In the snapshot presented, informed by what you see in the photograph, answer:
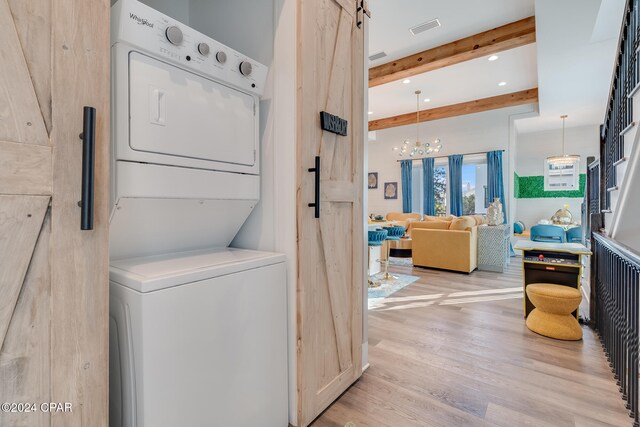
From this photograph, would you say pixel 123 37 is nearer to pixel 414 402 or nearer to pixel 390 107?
pixel 414 402

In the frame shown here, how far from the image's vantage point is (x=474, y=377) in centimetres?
199

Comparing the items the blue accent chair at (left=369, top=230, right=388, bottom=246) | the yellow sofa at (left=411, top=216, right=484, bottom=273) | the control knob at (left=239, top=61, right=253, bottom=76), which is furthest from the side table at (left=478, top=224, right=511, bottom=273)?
the control knob at (left=239, top=61, right=253, bottom=76)

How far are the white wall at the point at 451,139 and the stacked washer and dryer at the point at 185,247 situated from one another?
7207 millimetres

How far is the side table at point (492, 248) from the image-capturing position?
5027mm

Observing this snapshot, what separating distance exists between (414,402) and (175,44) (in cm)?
212

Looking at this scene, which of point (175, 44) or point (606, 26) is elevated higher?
point (606, 26)

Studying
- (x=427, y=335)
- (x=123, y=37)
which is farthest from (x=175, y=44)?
(x=427, y=335)

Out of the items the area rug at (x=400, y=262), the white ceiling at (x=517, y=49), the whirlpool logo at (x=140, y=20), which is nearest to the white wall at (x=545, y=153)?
the white ceiling at (x=517, y=49)

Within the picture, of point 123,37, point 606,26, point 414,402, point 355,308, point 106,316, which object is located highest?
point 606,26

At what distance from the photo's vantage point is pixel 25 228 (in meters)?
0.79

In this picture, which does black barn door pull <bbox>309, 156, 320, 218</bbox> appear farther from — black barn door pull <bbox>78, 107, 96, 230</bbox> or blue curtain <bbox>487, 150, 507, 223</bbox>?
blue curtain <bbox>487, 150, 507, 223</bbox>

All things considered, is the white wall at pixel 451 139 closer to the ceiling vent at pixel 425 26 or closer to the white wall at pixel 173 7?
the ceiling vent at pixel 425 26

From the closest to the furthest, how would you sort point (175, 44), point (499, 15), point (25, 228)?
point (25, 228)
point (175, 44)
point (499, 15)

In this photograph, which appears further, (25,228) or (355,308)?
(355,308)
